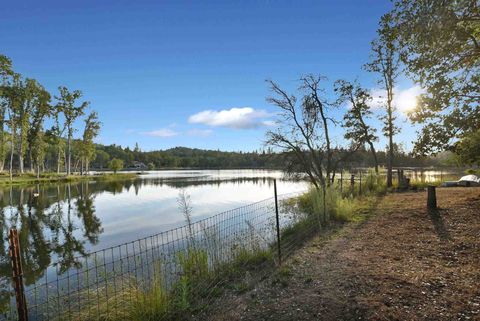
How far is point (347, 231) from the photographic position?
30.7 feet

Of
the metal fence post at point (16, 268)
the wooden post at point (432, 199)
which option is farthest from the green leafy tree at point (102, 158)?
the metal fence post at point (16, 268)

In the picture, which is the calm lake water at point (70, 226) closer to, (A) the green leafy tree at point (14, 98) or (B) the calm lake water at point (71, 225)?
(B) the calm lake water at point (71, 225)

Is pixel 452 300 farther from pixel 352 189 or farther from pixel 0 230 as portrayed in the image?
pixel 0 230

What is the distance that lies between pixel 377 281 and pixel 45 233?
39.9 feet

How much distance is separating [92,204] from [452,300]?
20706mm

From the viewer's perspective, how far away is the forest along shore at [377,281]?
4164mm

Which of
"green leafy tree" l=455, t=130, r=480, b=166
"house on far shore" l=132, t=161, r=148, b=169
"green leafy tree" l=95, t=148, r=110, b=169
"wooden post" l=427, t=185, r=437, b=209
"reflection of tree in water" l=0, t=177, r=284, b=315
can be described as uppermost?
"green leafy tree" l=95, t=148, r=110, b=169

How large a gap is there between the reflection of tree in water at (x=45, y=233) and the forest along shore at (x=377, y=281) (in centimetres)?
488

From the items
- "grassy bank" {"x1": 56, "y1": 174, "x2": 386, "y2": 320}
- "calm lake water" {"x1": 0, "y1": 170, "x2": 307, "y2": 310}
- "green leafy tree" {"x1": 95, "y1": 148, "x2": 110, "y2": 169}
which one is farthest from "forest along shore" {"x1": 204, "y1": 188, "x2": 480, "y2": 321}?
"green leafy tree" {"x1": 95, "y1": 148, "x2": 110, "y2": 169}

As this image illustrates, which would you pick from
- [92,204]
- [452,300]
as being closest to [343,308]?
[452,300]

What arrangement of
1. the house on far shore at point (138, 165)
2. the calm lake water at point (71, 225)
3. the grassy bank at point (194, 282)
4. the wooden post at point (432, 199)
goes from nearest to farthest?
the grassy bank at point (194, 282) < the calm lake water at point (71, 225) < the wooden post at point (432, 199) < the house on far shore at point (138, 165)

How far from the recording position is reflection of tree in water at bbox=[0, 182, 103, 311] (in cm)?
831

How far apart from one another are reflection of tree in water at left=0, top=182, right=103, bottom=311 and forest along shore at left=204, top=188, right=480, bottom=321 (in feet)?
16.0

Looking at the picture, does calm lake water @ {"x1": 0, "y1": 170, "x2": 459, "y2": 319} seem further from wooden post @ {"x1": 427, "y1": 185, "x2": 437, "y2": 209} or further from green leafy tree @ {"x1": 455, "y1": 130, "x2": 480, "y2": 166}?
green leafy tree @ {"x1": 455, "y1": 130, "x2": 480, "y2": 166}
